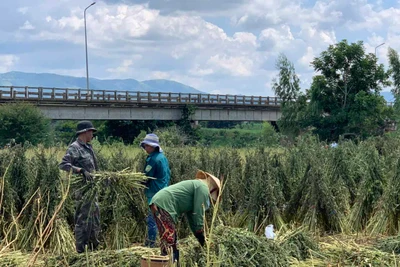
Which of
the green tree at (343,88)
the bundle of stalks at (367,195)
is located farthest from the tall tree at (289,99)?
the bundle of stalks at (367,195)

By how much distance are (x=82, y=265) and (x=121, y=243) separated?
70.5 inches

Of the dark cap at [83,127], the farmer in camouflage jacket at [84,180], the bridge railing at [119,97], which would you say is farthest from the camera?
the bridge railing at [119,97]

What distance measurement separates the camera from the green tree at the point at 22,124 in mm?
31797

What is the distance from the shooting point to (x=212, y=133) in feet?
182

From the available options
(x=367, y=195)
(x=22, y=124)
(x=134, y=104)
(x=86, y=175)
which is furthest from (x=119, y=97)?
(x=86, y=175)

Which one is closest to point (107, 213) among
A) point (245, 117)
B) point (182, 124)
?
point (182, 124)

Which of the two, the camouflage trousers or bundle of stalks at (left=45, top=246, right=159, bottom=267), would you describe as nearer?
bundle of stalks at (left=45, top=246, right=159, bottom=267)

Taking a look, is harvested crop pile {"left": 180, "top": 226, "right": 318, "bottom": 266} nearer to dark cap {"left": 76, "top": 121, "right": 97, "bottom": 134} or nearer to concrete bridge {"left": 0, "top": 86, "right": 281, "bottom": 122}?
dark cap {"left": 76, "top": 121, "right": 97, "bottom": 134}

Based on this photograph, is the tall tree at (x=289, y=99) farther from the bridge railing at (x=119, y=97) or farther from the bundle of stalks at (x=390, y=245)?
the bundle of stalks at (x=390, y=245)

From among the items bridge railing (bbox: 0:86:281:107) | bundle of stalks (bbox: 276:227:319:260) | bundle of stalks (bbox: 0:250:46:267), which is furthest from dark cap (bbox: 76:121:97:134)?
bridge railing (bbox: 0:86:281:107)

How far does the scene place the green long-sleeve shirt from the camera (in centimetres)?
498

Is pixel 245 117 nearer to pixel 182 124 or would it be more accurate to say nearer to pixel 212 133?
pixel 182 124

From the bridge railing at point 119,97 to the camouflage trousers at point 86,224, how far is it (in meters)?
29.1

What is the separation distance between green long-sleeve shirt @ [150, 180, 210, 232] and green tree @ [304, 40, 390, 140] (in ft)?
81.1
